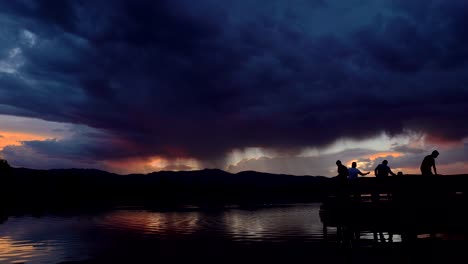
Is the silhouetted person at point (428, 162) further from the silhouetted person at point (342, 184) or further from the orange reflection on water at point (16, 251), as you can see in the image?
the orange reflection on water at point (16, 251)

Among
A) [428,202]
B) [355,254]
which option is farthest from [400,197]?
[355,254]

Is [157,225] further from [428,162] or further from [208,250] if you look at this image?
[428,162]

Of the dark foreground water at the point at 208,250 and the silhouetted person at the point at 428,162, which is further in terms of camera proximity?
the silhouetted person at the point at 428,162

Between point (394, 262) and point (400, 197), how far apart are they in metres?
2.25

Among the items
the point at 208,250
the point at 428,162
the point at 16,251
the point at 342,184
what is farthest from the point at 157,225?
the point at 428,162

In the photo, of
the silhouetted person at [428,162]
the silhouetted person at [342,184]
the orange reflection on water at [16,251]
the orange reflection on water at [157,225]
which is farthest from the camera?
the orange reflection on water at [157,225]

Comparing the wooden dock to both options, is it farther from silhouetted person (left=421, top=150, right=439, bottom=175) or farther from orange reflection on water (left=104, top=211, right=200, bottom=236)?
orange reflection on water (left=104, top=211, right=200, bottom=236)

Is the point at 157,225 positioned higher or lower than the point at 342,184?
lower

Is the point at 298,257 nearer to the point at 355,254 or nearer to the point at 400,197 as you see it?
the point at 355,254

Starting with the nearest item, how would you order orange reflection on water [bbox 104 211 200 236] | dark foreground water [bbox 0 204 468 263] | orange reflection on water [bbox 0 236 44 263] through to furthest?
dark foreground water [bbox 0 204 468 263] → orange reflection on water [bbox 0 236 44 263] → orange reflection on water [bbox 104 211 200 236]

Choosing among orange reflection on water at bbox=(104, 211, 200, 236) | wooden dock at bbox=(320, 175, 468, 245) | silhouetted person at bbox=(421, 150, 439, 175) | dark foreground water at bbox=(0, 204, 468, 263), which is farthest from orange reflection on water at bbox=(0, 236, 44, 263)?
silhouetted person at bbox=(421, 150, 439, 175)

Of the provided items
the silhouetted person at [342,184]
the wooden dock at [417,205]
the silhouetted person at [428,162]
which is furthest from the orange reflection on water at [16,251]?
the silhouetted person at [428,162]

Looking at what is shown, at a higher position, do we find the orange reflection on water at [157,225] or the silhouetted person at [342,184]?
the silhouetted person at [342,184]

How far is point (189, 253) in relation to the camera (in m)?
17.9
